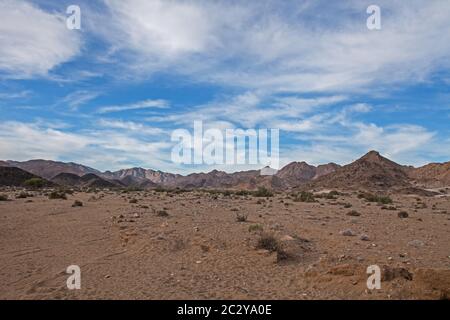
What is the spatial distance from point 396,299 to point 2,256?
32.9 ft

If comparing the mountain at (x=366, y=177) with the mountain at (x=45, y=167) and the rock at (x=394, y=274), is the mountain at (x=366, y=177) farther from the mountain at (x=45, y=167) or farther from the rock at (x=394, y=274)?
the mountain at (x=45, y=167)

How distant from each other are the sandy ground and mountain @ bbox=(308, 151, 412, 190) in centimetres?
5498

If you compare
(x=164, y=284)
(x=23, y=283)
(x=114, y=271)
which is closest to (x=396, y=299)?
(x=164, y=284)

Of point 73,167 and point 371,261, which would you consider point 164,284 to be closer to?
point 371,261

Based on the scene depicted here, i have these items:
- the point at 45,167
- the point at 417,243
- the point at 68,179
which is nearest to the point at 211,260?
the point at 417,243

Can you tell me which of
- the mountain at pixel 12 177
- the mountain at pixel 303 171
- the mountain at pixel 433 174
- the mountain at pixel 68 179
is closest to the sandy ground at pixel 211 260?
the mountain at pixel 12 177

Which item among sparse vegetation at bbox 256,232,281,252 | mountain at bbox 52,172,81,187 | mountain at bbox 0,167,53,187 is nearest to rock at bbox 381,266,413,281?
sparse vegetation at bbox 256,232,281,252

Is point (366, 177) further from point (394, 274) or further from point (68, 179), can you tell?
point (68, 179)

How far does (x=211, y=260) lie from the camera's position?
10750 mm

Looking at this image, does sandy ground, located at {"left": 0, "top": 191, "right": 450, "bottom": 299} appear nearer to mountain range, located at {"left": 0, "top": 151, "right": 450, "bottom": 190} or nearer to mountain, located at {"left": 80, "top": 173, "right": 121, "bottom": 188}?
mountain range, located at {"left": 0, "top": 151, "right": 450, "bottom": 190}

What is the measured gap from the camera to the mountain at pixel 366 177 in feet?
233

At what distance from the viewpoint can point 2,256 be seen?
11.4m

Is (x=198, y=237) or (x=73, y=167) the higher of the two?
(x=73, y=167)

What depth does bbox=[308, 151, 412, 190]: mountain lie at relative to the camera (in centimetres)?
7104
